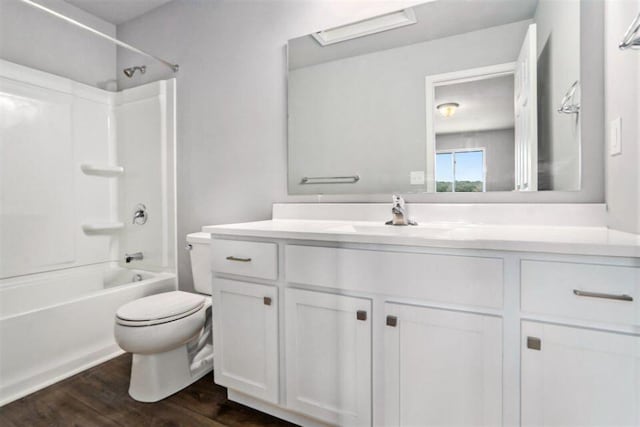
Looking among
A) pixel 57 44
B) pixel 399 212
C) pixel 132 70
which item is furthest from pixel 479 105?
pixel 57 44

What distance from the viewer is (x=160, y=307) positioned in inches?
63.6

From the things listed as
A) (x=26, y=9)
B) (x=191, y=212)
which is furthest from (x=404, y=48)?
(x=26, y=9)

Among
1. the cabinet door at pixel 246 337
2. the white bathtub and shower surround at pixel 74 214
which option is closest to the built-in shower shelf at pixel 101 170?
the white bathtub and shower surround at pixel 74 214

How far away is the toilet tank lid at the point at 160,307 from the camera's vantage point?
1.53 metres

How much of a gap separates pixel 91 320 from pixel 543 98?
2570 mm

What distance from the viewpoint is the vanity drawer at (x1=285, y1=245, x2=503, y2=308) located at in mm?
986

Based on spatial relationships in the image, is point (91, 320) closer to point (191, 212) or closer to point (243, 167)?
point (191, 212)

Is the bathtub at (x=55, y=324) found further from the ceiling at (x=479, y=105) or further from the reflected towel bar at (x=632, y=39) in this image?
the reflected towel bar at (x=632, y=39)

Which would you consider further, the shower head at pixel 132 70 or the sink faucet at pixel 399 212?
the shower head at pixel 132 70

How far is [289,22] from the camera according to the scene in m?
1.90

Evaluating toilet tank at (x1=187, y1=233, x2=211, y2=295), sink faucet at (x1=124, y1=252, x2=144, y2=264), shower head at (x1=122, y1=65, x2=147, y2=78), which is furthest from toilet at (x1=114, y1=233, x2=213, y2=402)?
shower head at (x1=122, y1=65, x2=147, y2=78)

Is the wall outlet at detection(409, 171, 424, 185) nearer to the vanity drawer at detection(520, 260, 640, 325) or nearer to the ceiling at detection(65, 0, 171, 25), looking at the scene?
the vanity drawer at detection(520, 260, 640, 325)

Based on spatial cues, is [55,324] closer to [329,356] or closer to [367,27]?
[329,356]

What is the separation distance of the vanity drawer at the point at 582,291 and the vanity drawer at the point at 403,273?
0.08 metres
